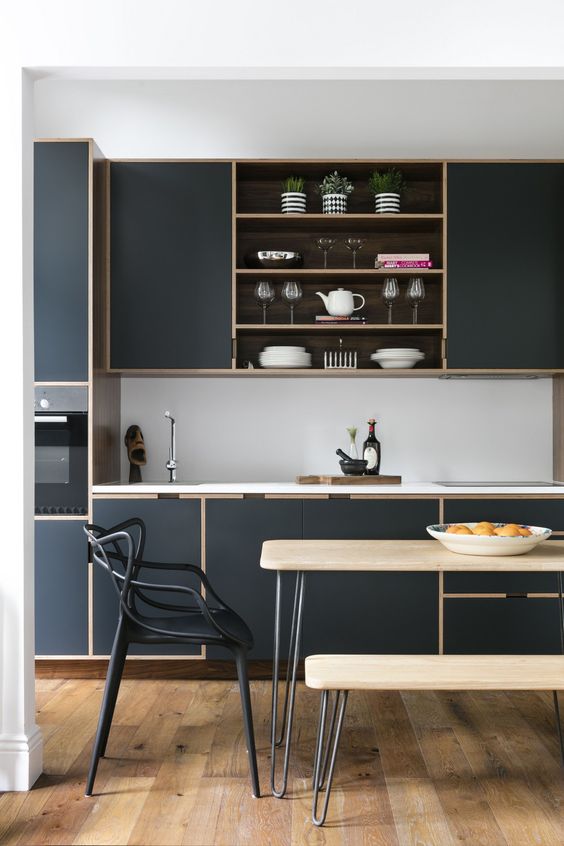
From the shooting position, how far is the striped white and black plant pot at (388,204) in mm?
4027

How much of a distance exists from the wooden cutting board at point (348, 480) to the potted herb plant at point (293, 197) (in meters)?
1.31

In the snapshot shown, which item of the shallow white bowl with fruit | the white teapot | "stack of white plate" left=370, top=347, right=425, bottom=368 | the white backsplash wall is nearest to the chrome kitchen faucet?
the white backsplash wall

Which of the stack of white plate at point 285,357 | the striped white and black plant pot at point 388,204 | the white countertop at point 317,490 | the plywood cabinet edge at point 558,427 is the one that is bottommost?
the white countertop at point 317,490

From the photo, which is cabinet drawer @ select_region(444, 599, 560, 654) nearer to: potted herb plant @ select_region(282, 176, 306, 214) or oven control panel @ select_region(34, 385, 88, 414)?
oven control panel @ select_region(34, 385, 88, 414)

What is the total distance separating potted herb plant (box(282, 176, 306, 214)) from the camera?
4.06 meters

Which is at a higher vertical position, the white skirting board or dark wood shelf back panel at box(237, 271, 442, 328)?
dark wood shelf back panel at box(237, 271, 442, 328)

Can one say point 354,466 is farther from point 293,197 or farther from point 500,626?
point 293,197

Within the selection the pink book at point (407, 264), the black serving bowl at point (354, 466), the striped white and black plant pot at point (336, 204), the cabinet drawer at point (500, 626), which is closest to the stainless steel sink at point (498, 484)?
the black serving bowl at point (354, 466)

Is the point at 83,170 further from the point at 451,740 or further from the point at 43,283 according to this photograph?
the point at 451,740

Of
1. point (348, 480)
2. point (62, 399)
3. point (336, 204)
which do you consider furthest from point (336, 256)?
point (62, 399)

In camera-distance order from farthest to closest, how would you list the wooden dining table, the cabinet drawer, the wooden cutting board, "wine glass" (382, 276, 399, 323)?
1. "wine glass" (382, 276, 399, 323)
2. the wooden cutting board
3. the cabinet drawer
4. the wooden dining table

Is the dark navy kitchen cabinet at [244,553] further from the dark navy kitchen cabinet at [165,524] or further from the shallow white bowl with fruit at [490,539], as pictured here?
the shallow white bowl with fruit at [490,539]

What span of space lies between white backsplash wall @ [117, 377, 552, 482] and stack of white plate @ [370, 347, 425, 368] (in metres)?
0.30

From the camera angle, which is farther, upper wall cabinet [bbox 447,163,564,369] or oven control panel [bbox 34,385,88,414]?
upper wall cabinet [bbox 447,163,564,369]
